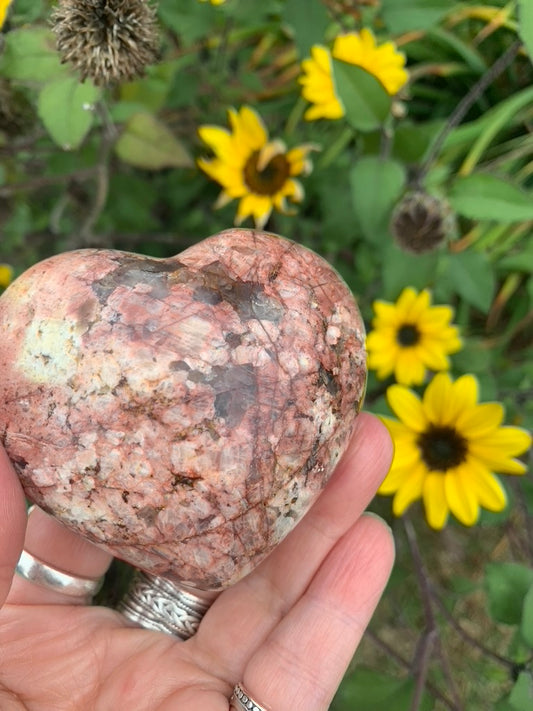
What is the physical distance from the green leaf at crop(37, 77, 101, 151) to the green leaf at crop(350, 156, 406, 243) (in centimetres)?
47

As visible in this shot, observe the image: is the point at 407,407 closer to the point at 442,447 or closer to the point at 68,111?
the point at 442,447

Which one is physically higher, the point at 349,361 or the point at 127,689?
the point at 349,361

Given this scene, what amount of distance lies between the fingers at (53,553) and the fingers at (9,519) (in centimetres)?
26

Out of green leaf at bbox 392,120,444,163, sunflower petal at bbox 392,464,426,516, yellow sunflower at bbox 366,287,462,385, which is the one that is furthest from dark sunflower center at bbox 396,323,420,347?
green leaf at bbox 392,120,444,163

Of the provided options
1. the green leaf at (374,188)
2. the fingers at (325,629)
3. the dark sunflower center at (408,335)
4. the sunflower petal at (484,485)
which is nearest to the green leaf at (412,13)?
the green leaf at (374,188)

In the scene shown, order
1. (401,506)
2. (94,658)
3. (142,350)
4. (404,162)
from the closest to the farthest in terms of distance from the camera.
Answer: (142,350), (94,658), (401,506), (404,162)

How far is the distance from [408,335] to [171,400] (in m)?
0.62

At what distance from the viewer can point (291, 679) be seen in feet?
3.27

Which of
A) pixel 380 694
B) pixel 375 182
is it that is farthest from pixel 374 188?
pixel 380 694

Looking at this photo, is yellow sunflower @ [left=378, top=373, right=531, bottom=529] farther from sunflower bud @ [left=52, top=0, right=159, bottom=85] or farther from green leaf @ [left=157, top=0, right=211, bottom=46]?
green leaf @ [left=157, top=0, right=211, bottom=46]

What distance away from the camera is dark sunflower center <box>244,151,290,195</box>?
51.9 inches

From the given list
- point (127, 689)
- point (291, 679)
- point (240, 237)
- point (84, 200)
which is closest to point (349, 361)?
point (240, 237)

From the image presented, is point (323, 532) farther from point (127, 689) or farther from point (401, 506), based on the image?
point (127, 689)

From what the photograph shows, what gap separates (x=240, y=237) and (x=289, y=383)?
23 centimetres
